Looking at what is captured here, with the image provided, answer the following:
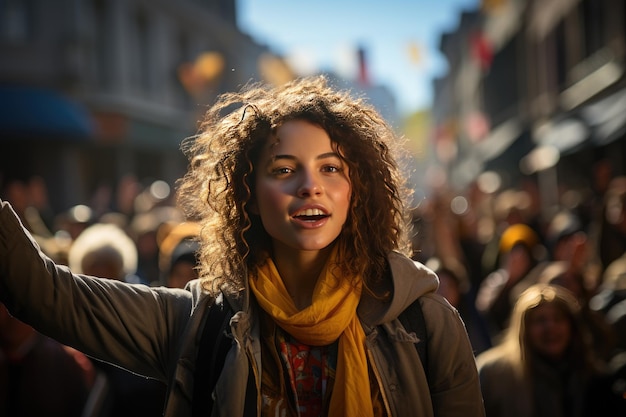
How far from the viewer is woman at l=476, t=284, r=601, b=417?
168 inches

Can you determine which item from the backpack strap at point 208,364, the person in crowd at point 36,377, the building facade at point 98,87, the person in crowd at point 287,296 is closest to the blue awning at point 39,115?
the building facade at point 98,87

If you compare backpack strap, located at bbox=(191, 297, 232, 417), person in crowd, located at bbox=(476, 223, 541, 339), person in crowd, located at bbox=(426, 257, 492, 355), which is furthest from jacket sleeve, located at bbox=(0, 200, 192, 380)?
person in crowd, located at bbox=(476, 223, 541, 339)

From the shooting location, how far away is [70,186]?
66.6 feet

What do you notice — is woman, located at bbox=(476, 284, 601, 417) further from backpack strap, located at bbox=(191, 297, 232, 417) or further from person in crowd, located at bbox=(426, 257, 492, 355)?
backpack strap, located at bbox=(191, 297, 232, 417)

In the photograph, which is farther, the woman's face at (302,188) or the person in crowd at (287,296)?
the woman's face at (302,188)

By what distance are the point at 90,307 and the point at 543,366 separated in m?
2.75

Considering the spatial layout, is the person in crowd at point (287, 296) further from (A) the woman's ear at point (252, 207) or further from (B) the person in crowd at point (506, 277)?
(B) the person in crowd at point (506, 277)

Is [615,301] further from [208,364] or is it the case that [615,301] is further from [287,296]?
[208,364]

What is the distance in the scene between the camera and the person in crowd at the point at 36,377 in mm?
4078

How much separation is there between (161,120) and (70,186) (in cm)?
641

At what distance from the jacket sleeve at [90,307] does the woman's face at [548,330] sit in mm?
2459

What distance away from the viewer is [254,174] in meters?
2.64

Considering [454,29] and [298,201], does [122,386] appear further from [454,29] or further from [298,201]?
[454,29]

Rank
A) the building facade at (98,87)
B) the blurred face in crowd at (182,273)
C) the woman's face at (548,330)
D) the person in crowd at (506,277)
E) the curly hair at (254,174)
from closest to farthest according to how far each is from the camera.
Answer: the curly hair at (254,174), the woman's face at (548,330), the blurred face in crowd at (182,273), the person in crowd at (506,277), the building facade at (98,87)
